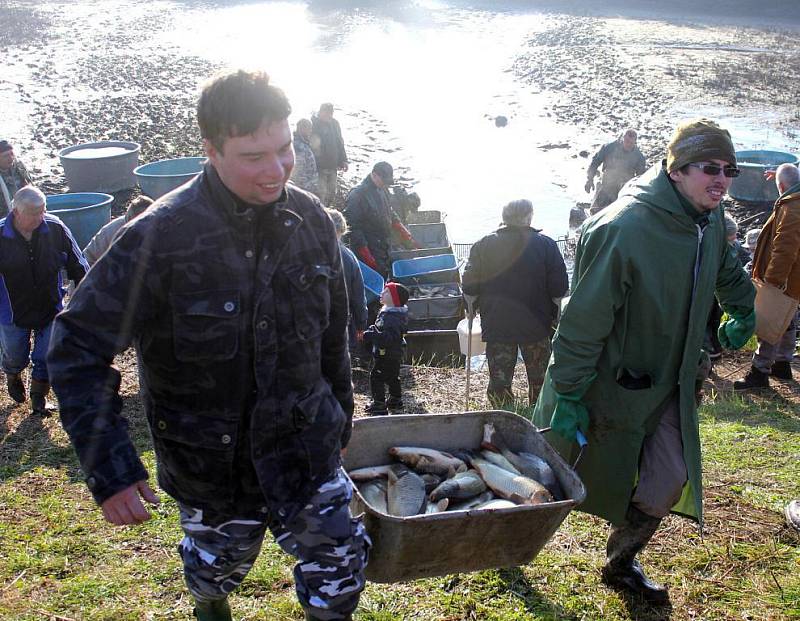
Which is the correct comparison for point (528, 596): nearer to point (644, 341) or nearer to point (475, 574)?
point (475, 574)

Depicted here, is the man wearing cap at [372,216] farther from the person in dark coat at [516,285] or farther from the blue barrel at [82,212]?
the blue barrel at [82,212]

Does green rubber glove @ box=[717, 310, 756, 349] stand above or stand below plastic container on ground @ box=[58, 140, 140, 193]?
above

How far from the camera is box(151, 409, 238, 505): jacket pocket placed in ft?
7.97

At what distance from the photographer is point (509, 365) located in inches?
271

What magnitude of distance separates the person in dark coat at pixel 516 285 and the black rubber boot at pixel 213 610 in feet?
13.5

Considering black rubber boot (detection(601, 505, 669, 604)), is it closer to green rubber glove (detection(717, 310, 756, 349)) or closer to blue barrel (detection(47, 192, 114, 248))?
green rubber glove (detection(717, 310, 756, 349))

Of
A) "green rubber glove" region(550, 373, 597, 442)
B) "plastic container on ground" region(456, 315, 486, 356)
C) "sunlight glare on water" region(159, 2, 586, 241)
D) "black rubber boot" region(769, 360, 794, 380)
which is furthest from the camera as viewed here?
"sunlight glare on water" region(159, 2, 586, 241)

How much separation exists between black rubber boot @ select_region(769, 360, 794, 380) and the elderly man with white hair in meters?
6.33

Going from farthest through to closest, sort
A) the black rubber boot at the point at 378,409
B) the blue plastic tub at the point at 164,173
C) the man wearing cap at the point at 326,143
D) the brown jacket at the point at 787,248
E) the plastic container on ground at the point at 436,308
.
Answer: the man wearing cap at the point at 326,143, the blue plastic tub at the point at 164,173, the plastic container on ground at the point at 436,308, the black rubber boot at the point at 378,409, the brown jacket at the point at 787,248

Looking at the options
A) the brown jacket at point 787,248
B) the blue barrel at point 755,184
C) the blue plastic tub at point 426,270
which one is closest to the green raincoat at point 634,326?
the brown jacket at point 787,248

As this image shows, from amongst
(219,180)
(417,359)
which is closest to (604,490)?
(219,180)

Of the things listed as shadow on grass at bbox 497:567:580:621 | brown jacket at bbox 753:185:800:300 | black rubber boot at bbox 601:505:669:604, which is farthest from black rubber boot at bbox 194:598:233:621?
brown jacket at bbox 753:185:800:300

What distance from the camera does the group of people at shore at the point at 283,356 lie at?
229 cm

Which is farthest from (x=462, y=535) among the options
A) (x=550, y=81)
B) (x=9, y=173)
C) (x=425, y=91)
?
(x=550, y=81)
